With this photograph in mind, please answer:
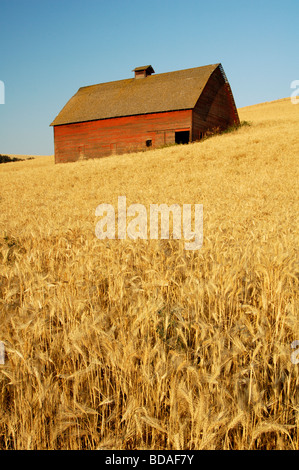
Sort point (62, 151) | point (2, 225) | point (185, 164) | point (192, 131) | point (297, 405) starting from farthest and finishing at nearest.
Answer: point (62, 151) → point (192, 131) → point (185, 164) → point (2, 225) → point (297, 405)

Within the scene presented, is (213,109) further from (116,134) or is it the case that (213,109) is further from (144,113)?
(116,134)

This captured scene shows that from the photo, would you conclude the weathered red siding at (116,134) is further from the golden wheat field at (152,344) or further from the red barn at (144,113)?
the golden wheat field at (152,344)

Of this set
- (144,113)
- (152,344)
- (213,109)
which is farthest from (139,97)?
(152,344)

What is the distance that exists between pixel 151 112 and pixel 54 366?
28151 millimetres

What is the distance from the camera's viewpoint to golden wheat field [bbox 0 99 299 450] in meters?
1.44

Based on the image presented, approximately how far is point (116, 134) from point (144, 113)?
3.51 m

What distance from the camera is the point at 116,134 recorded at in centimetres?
2970

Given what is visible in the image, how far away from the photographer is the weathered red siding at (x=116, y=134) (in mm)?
27188

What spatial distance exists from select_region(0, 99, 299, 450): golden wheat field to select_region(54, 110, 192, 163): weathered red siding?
73.0 ft

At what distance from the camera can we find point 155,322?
2088mm

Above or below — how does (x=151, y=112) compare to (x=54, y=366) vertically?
above
